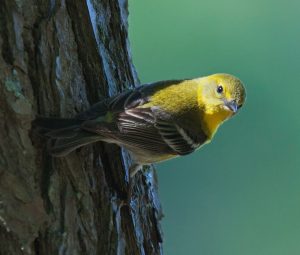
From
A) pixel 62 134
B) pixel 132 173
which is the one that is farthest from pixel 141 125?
pixel 62 134

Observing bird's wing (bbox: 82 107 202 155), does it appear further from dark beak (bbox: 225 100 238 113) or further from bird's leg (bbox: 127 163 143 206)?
dark beak (bbox: 225 100 238 113)

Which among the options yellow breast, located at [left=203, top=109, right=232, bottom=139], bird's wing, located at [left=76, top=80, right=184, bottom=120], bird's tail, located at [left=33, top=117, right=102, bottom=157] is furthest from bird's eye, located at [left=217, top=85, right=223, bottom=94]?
bird's tail, located at [left=33, top=117, right=102, bottom=157]

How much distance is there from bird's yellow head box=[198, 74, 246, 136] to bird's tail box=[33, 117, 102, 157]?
0.92m

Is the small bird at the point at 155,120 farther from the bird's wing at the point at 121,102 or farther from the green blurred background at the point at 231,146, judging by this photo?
the green blurred background at the point at 231,146

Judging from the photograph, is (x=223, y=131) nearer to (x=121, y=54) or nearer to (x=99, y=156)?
(x=121, y=54)

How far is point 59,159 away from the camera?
8.20ft

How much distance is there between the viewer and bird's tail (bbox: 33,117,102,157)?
242 cm

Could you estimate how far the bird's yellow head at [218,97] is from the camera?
344cm

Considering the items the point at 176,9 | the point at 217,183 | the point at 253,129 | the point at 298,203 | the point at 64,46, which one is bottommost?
the point at 298,203

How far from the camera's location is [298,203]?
685cm

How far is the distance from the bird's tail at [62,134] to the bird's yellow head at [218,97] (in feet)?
3.01

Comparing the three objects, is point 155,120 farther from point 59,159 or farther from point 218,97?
point 59,159

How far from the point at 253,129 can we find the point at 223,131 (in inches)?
11.7

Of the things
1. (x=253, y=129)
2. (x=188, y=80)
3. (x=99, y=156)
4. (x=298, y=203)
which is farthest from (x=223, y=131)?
(x=99, y=156)
